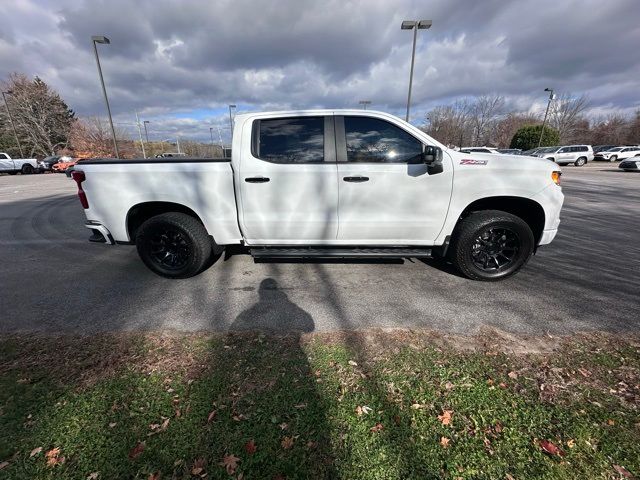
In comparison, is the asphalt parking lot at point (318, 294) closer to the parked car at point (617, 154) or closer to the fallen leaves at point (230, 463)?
the fallen leaves at point (230, 463)

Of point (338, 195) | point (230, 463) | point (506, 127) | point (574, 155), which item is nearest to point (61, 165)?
point (338, 195)

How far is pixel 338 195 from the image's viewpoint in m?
3.71

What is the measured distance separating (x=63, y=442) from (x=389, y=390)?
6.77 ft

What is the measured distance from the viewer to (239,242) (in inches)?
159

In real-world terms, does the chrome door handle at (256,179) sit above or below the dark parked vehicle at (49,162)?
above

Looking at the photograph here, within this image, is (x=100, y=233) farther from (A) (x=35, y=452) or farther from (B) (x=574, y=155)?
(B) (x=574, y=155)

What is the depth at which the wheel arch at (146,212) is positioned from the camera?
13.2ft

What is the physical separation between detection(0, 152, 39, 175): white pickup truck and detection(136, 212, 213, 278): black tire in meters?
32.5

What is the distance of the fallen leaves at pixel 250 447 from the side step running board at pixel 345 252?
226cm

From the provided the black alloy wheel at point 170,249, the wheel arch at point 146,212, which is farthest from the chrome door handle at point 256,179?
the black alloy wheel at point 170,249

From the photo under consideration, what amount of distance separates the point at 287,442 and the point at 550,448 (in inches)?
60.4

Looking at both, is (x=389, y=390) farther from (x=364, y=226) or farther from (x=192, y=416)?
(x=364, y=226)

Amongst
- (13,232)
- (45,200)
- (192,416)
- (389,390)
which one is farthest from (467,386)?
(45,200)

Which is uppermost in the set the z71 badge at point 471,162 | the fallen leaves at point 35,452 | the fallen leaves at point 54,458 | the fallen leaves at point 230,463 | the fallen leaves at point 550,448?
the z71 badge at point 471,162
